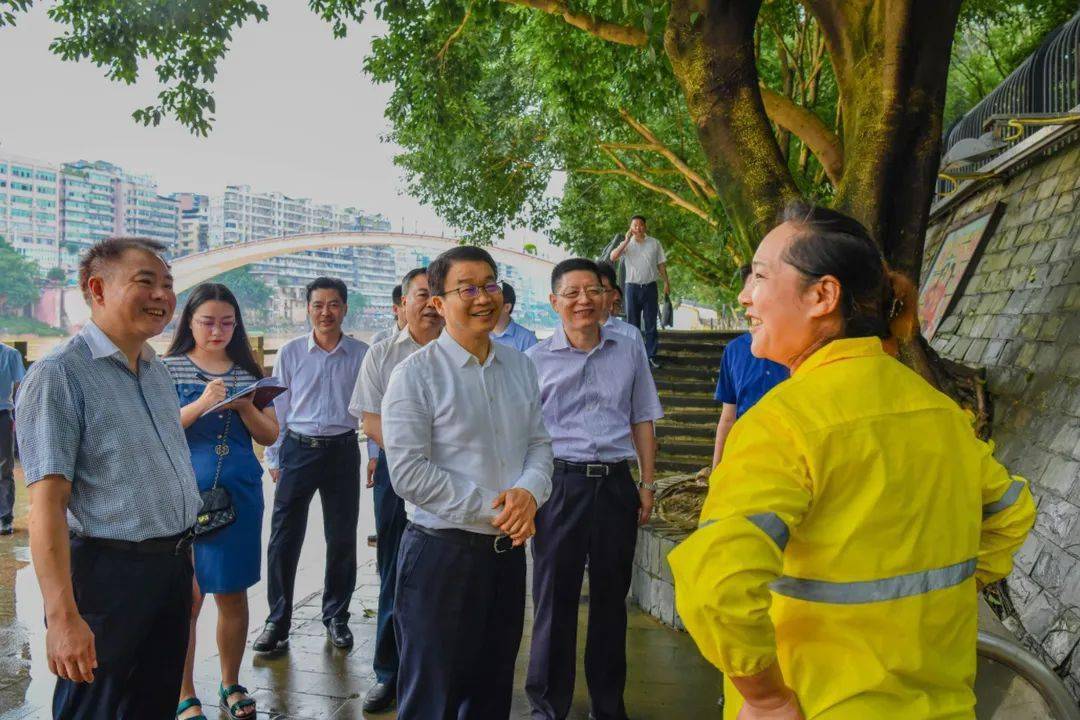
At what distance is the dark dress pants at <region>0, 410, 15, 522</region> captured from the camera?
723 centimetres

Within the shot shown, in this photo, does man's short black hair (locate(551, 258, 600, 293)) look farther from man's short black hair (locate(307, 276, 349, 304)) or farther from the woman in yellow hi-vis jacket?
the woman in yellow hi-vis jacket

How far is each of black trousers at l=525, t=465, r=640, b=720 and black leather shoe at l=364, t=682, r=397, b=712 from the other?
0.67 m

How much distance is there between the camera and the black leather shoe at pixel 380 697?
386cm

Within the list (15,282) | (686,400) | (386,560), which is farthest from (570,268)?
(15,282)

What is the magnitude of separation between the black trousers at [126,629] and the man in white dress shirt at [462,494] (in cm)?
68

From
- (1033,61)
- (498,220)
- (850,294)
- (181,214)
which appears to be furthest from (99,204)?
(850,294)

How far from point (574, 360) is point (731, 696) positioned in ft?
8.39

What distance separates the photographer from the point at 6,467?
23.8ft

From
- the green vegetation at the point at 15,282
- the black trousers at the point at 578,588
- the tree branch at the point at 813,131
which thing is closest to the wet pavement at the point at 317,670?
the black trousers at the point at 578,588

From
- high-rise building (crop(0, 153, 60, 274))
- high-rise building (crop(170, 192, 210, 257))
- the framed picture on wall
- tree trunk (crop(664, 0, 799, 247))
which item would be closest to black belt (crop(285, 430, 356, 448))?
tree trunk (crop(664, 0, 799, 247))

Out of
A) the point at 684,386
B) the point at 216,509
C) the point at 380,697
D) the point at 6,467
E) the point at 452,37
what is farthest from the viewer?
the point at 684,386

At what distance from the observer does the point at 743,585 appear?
1254 mm

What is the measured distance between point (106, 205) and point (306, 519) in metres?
50.3

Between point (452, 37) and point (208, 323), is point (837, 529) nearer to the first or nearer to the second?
point (208, 323)
